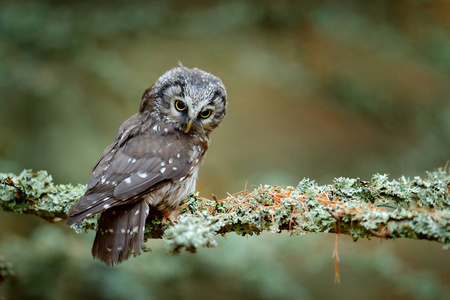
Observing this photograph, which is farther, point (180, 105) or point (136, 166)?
point (180, 105)

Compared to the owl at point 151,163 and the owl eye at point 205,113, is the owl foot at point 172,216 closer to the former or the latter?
the owl at point 151,163

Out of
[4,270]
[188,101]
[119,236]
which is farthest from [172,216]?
[4,270]

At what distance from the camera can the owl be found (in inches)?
100.0

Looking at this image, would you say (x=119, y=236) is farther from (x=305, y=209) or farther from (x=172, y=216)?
(x=305, y=209)

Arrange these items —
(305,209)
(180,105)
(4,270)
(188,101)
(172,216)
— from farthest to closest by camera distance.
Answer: (180,105) → (188,101) → (172,216) → (4,270) → (305,209)

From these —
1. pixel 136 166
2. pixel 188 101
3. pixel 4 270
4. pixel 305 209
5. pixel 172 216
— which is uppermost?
pixel 188 101

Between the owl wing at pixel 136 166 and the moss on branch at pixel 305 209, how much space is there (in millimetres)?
252

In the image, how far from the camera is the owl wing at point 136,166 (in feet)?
8.20

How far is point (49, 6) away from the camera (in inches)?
173

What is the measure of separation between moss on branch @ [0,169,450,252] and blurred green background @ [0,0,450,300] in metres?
0.70

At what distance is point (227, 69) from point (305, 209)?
434 cm

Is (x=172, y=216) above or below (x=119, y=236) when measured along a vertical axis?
above

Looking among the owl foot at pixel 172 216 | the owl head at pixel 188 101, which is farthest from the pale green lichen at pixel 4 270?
the owl head at pixel 188 101

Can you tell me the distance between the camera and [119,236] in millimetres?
2553
